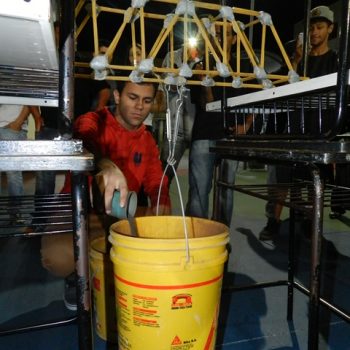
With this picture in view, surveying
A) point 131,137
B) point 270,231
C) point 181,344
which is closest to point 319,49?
point 270,231

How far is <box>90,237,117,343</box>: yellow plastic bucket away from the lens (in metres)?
1.00

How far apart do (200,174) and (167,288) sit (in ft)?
3.96

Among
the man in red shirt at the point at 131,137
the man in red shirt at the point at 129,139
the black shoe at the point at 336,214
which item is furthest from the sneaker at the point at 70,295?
the black shoe at the point at 336,214

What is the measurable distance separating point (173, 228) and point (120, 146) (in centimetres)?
65

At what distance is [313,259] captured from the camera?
2.49ft

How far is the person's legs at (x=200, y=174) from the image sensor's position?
73.4 inches

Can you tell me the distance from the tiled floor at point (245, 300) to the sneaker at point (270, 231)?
0.17 ft

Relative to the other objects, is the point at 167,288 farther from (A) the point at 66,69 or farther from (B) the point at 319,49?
(B) the point at 319,49

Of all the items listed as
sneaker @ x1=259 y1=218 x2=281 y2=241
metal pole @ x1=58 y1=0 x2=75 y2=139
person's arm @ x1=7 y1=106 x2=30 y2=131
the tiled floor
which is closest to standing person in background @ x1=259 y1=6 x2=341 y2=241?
sneaker @ x1=259 y1=218 x2=281 y2=241

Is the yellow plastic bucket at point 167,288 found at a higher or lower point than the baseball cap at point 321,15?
lower

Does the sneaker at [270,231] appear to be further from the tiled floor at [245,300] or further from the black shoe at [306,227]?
the black shoe at [306,227]

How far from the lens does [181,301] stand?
717 millimetres

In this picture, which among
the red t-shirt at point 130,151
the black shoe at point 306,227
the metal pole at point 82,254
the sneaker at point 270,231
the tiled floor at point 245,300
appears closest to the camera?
the metal pole at point 82,254

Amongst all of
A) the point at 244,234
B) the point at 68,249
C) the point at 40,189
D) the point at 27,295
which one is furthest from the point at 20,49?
the point at 244,234
